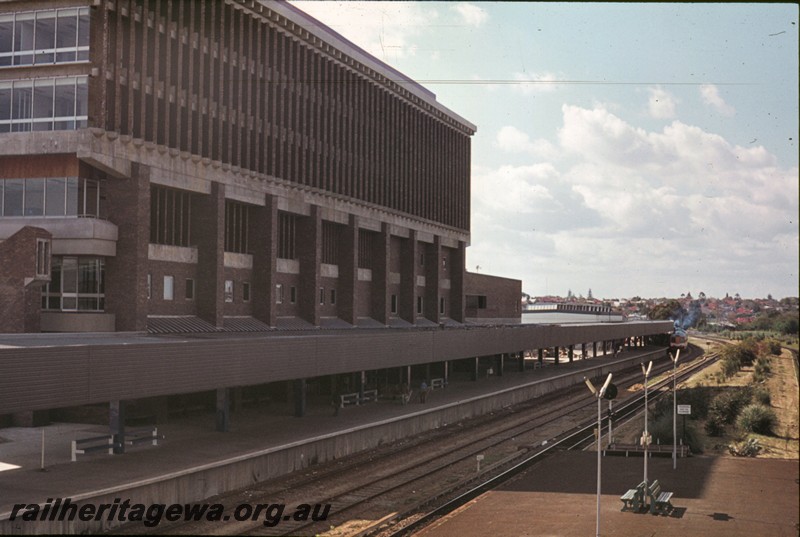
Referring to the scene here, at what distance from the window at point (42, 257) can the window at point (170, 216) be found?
359 inches

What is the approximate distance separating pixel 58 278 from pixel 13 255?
5.20m

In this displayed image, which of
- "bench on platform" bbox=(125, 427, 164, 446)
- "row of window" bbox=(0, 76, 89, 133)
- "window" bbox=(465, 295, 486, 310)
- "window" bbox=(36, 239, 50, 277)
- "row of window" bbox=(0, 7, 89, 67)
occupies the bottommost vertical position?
"bench on platform" bbox=(125, 427, 164, 446)

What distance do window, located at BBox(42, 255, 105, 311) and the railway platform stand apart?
303 inches

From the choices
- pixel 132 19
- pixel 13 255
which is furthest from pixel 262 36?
pixel 13 255

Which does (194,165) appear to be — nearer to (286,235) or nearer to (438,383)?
(286,235)

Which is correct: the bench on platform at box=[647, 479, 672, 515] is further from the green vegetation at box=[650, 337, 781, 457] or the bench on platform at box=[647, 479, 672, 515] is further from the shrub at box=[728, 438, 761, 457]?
the green vegetation at box=[650, 337, 781, 457]

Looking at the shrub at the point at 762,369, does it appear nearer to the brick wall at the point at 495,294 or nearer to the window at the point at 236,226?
the brick wall at the point at 495,294

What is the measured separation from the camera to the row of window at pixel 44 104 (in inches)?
1708

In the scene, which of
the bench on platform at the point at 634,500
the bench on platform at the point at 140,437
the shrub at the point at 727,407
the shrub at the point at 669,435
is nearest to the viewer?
the bench on platform at the point at 634,500

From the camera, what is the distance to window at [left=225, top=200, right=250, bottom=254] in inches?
2181

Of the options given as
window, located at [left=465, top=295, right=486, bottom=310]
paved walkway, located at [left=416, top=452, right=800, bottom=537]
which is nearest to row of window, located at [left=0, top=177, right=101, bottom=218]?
paved walkway, located at [left=416, top=452, right=800, bottom=537]

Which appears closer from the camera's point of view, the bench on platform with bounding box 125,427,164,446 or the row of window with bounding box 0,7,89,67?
the bench on platform with bounding box 125,427,164,446

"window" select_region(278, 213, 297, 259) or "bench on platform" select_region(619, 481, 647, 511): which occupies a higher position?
"window" select_region(278, 213, 297, 259)

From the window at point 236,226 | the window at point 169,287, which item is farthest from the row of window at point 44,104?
the window at point 236,226
